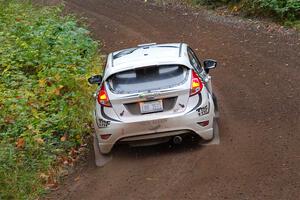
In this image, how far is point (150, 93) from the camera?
8.36 m

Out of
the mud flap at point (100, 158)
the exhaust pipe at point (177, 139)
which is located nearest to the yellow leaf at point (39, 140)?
the mud flap at point (100, 158)

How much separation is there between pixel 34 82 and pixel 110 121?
500 centimetres

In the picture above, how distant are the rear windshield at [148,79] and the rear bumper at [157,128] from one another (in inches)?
20.3

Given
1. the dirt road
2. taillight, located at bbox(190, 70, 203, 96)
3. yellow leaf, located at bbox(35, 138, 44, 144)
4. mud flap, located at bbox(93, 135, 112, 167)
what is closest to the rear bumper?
taillight, located at bbox(190, 70, 203, 96)

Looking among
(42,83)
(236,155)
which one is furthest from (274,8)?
(236,155)

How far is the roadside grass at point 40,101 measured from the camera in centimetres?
876

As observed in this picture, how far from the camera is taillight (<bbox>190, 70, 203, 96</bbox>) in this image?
27.9 feet

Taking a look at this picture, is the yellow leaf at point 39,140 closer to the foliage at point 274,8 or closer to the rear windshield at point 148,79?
the rear windshield at point 148,79

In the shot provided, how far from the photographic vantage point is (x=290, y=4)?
19.0 meters

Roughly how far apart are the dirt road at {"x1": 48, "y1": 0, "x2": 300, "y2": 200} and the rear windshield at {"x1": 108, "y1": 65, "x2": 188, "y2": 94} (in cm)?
121

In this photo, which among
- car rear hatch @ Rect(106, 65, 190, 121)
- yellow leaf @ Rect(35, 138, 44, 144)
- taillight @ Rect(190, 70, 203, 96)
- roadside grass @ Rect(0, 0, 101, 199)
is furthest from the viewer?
yellow leaf @ Rect(35, 138, 44, 144)

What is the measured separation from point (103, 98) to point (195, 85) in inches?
58.1

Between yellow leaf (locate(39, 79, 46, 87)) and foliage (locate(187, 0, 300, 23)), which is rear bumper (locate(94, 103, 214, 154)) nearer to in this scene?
yellow leaf (locate(39, 79, 46, 87))

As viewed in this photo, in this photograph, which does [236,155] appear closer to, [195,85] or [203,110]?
[203,110]
